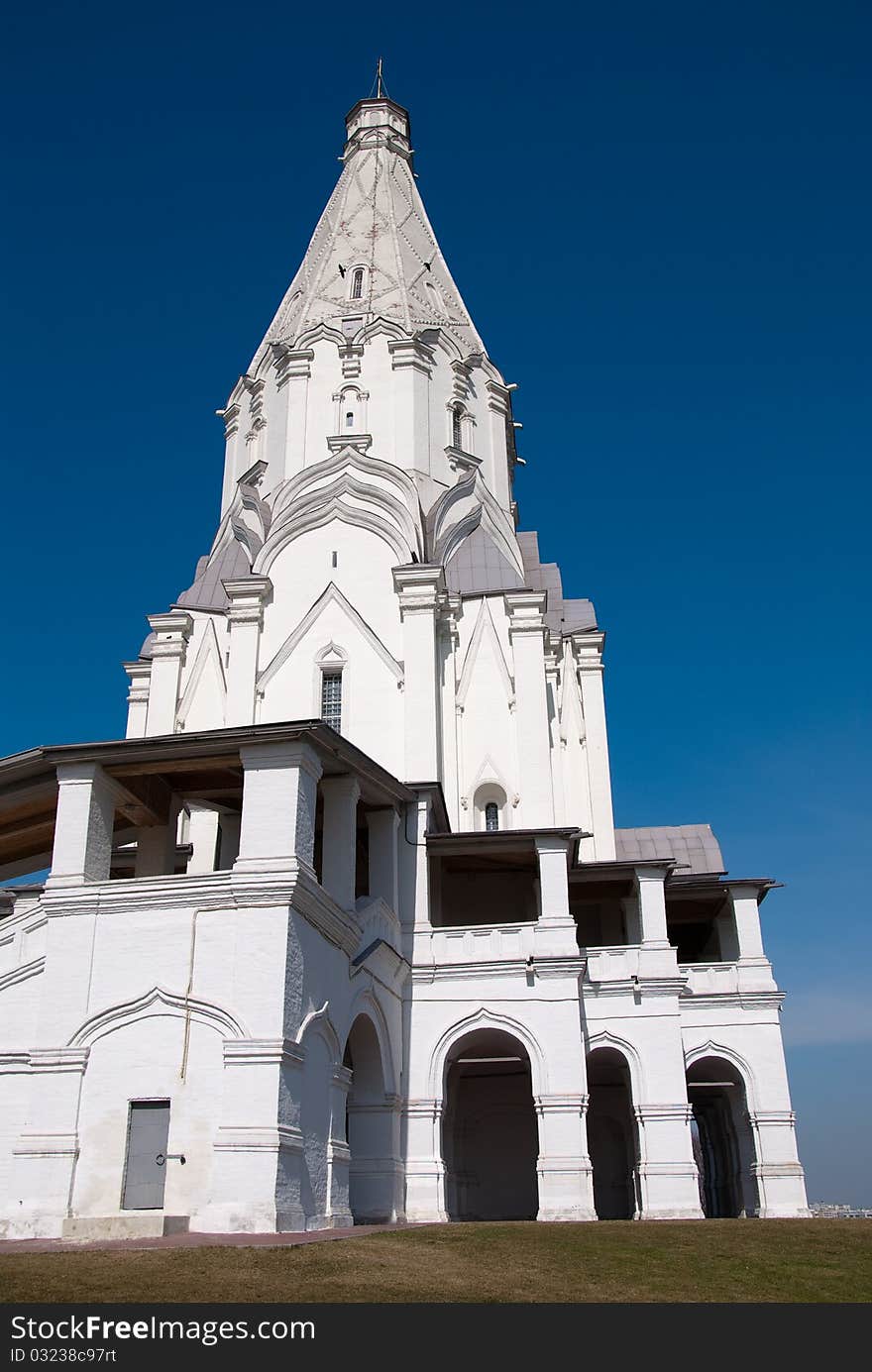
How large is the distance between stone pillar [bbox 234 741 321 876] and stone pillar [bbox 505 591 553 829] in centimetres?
913

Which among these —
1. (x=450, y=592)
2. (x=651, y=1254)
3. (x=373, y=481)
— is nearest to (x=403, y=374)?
(x=373, y=481)

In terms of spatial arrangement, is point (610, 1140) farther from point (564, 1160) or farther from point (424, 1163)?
point (424, 1163)

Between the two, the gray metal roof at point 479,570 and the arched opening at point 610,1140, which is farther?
the gray metal roof at point 479,570

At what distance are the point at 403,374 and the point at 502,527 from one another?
182 inches

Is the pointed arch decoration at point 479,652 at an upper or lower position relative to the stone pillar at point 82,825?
upper

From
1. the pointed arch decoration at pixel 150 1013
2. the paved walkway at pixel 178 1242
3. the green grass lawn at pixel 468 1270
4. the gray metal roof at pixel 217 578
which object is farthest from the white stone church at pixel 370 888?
the green grass lawn at pixel 468 1270

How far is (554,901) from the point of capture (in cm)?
2166

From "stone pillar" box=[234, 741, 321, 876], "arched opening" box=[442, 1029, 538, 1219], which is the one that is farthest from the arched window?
"stone pillar" box=[234, 741, 321, 876]

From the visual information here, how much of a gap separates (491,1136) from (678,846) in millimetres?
7739

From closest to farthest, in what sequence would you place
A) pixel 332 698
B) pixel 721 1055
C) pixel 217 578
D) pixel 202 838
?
1. pixel 721 1055
2. pixel 202 838
3. pixel 332 698
4. pixel 217 578

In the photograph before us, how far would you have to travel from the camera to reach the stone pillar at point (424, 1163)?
63.1 feet

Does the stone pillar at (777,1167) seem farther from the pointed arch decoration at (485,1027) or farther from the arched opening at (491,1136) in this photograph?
the pointed arch decoration at (485,1027)

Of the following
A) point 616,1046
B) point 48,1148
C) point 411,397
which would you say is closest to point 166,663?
point 411,397

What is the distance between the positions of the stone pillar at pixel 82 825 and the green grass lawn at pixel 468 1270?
18.9 feet
